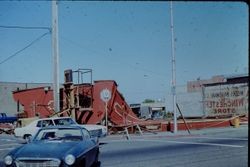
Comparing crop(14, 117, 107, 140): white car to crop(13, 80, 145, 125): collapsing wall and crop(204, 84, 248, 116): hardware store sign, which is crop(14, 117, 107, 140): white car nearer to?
crop(13, 80, 145, 125): collapsing wall

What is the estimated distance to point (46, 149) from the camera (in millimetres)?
9281

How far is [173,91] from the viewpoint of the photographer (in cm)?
2445

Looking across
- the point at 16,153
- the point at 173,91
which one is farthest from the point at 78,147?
the point at 173,91

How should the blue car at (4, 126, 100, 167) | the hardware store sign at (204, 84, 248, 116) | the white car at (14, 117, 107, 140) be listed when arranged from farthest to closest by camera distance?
the hardware store sign at (204, 84, 248, 116) < the white car at (14, 117, 107, 140) < the blue car at (4, 126, 100, 167)

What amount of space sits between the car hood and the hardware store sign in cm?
2829

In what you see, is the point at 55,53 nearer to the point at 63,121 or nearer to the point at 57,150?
the point at 63,121

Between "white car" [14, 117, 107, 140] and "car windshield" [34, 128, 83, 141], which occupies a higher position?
"car windshield" [34, 128, 83, 141]

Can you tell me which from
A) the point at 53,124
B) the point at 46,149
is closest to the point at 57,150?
the point at 46,149

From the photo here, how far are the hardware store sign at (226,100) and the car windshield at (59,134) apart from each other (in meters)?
27.1

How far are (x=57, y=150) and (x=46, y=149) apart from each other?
0.89ft

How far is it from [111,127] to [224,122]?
Result: 8.79 meters

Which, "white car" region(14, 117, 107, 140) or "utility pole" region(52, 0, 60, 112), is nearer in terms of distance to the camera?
"white car" region(14, 117, 107, 140)

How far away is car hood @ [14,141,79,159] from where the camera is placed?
889 cm

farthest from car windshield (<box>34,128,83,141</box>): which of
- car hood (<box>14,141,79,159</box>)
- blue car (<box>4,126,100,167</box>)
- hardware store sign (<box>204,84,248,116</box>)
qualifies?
hardware store sign (<box>204,84,248,116</box>)
